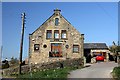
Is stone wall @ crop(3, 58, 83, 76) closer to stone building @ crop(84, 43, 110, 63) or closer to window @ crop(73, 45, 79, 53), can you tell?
window @ crop(73, 45, 79, 53)

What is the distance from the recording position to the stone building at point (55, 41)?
157ft

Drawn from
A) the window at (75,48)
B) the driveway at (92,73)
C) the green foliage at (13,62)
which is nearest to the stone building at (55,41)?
the window at (75,48)

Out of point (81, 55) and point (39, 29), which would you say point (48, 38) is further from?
point (81, 55)

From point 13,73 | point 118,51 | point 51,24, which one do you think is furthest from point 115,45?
point 13,73

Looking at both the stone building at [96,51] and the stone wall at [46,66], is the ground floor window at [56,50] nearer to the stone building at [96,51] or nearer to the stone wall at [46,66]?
the stone building at [96,51]

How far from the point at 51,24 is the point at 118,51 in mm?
11943

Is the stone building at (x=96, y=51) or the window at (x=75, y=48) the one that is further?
the stone building at (x=96, y=51)

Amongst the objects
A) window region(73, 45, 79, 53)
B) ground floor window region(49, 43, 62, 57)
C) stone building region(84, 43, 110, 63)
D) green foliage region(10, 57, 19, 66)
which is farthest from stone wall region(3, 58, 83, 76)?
green foliage region(10, 57, 19, 66)

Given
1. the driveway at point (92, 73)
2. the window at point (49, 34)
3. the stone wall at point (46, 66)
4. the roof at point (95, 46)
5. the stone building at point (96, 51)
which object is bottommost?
the driveway at point (92, 73)

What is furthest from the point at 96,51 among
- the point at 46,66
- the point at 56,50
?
the point at 46,66

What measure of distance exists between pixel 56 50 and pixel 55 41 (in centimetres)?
148

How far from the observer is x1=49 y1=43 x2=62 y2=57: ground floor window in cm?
4803

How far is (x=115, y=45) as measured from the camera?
50.0 meters

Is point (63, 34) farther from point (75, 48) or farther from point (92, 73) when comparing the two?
point (92, 73)
